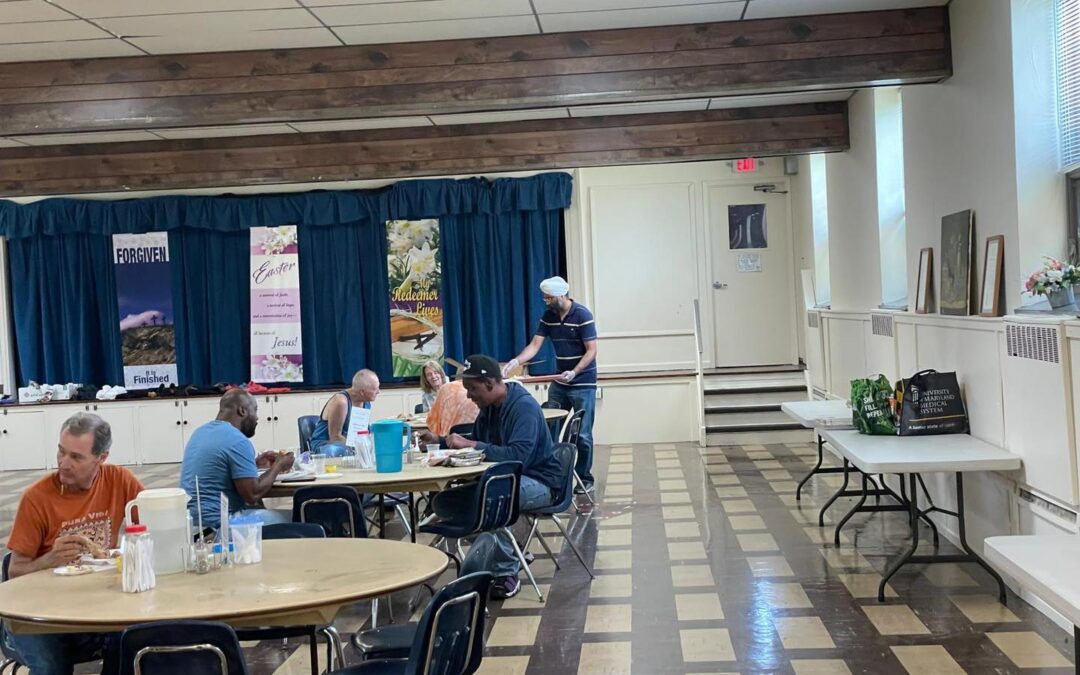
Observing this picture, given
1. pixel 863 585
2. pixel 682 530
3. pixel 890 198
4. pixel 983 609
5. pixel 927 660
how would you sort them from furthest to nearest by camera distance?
pixel 890 198, pixel 682 530, pixel 863 585, pixel 983 609, pixel 927 660

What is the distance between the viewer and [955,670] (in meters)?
4.13

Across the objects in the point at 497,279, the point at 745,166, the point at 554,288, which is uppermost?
the point at 745,166

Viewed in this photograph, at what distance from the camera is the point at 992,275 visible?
5586 millimetres

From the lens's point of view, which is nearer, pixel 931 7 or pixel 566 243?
pixel 931 7

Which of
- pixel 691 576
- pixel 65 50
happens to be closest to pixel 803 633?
pixel 691 576

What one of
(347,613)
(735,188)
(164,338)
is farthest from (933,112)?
(164,338)

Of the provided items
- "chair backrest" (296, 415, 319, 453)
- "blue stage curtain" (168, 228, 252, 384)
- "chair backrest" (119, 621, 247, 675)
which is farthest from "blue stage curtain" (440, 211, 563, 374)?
"chair backrest" (119, 621, 247, 675)

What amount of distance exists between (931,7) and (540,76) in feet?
7.64

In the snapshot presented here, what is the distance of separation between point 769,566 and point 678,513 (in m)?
1.74

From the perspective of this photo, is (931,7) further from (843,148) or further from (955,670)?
(955,670)

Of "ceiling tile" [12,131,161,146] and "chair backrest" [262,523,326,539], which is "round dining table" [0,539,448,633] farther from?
"ceiling tile" [12,131,161,146]

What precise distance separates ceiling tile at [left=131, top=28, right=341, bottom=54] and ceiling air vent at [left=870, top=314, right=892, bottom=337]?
14.2 feet

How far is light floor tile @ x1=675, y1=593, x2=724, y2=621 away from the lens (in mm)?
5083

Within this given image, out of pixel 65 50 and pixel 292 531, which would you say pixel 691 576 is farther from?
pixel 65 50
